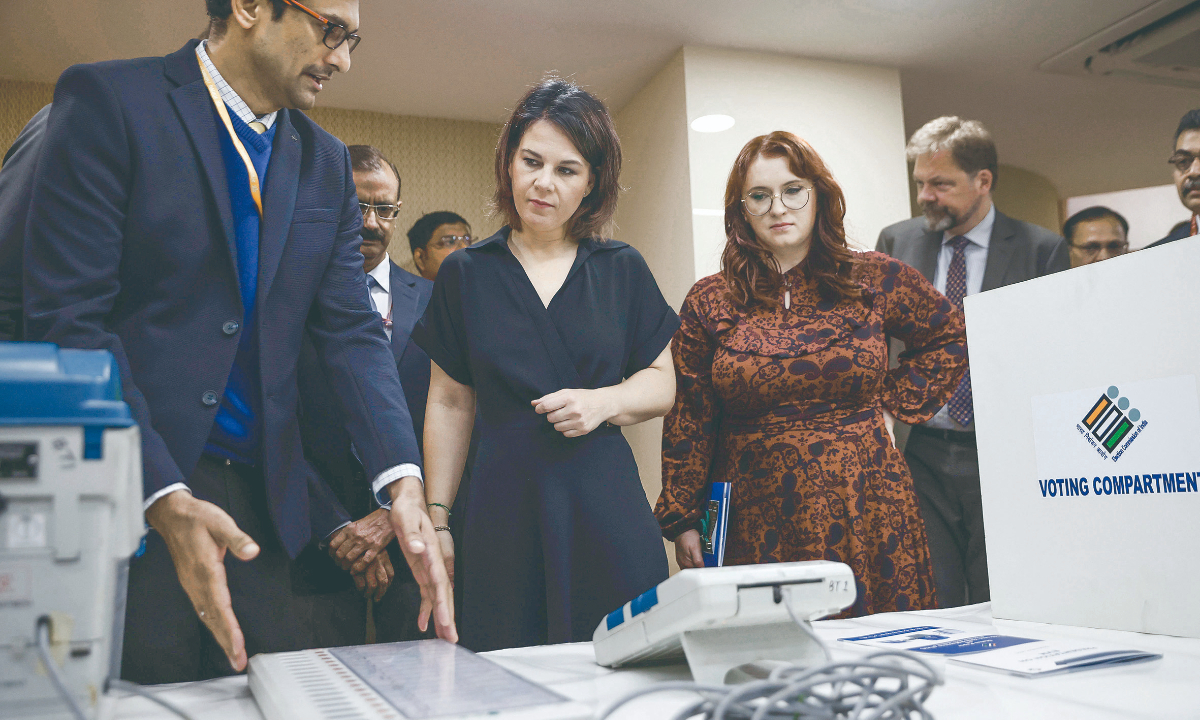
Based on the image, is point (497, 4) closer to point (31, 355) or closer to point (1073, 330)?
point (1073, 330)

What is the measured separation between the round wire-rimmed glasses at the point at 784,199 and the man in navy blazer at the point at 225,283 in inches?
38.1

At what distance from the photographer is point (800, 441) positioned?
5.45ft

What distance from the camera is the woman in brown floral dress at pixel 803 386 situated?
165 cm

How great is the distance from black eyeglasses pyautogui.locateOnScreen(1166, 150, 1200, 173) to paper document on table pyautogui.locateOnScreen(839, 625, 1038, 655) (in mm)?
2470

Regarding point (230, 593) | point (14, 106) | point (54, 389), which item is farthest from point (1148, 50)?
point (14, 106)

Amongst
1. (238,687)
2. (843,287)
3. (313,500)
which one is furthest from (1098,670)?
(843,287)

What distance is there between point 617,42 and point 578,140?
102 inches

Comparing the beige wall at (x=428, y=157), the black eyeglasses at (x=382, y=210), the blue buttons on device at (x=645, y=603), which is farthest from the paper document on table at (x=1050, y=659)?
the beige wall at (x=428, y=157)

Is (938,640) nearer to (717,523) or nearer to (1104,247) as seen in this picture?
(717,523)

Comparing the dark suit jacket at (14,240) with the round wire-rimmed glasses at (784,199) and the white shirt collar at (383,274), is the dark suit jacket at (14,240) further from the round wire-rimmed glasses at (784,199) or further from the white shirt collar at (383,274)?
the white shirt collar at (383,274)

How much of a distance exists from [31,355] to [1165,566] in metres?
0.98

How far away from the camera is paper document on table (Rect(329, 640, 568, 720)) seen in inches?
20.3

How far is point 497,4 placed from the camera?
11.5ft

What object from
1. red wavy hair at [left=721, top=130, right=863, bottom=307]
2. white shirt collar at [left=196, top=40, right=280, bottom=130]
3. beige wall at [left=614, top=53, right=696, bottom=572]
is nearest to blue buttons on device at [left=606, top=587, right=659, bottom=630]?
white shirt collar at [left=196, top=40, right=280, bottom=130]
